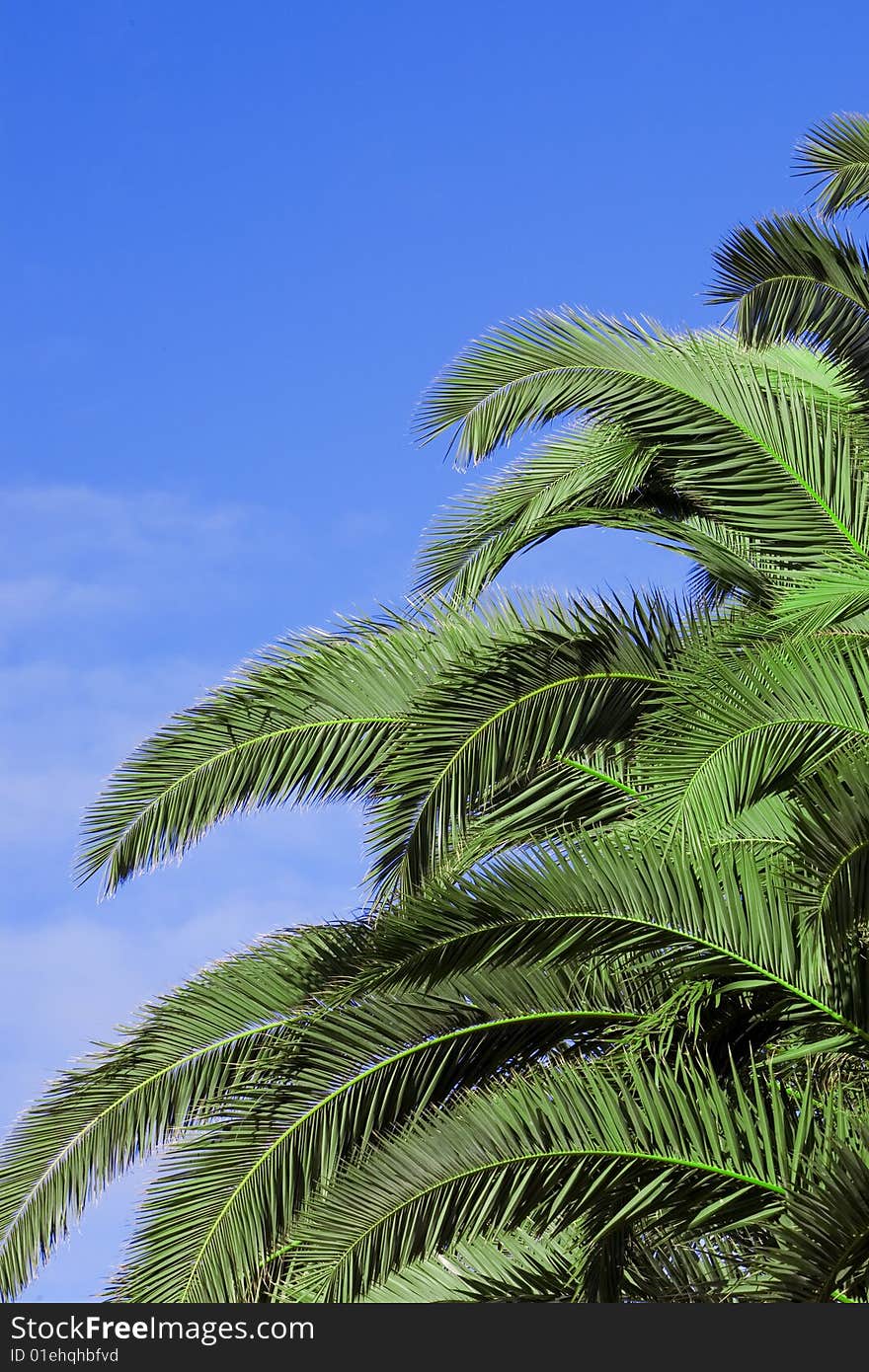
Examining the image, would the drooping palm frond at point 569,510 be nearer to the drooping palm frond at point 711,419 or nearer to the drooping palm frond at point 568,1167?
the drooping palm frond at point 711,419

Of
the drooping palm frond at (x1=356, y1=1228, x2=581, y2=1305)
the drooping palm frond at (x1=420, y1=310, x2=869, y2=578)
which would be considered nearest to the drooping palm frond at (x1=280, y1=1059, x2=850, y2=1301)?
the drooping palm frond at (x1=356, y1=1228, x2=581, y2=1305)

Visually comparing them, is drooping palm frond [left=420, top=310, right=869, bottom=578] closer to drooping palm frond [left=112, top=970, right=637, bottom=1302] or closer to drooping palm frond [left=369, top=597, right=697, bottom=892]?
drooping palm frond [left=369, top=597, right=697, bottom=892]

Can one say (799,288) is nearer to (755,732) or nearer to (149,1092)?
(755,732)

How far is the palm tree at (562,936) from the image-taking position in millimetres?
5473

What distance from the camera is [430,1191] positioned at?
5637 millimetres

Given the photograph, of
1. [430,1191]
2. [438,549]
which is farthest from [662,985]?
[438,549]

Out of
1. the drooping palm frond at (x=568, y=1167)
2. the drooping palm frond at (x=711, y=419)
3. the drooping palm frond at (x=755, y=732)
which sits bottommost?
the drooping palm frond at (x=568, y=1167)

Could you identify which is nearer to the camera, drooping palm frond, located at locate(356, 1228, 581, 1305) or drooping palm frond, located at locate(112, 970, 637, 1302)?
drooping palm frond, located at locate(112, 970, 637, 1302)

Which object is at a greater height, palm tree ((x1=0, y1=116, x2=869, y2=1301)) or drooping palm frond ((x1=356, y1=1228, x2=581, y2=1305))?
palm tree ((x1=0, y1=116, x2=869, y2=1301))

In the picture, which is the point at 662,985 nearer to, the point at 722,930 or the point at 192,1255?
the point at 722,930

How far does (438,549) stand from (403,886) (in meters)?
3.35

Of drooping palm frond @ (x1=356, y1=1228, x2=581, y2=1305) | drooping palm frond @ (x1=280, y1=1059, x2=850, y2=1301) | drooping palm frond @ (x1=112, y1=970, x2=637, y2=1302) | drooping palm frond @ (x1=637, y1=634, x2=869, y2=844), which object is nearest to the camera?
drooping palm frond @ (x1=280, y1=1059, x2=850, y2=1301)

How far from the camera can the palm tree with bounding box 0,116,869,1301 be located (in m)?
5.47

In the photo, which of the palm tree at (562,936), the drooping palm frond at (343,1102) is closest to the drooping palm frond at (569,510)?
the palm tree at (562,936)
